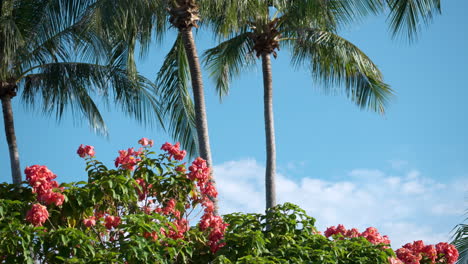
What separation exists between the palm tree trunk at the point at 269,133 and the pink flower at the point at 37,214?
6.88 metres

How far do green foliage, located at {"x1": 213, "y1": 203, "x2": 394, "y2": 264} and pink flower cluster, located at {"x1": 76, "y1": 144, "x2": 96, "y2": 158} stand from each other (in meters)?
1.70

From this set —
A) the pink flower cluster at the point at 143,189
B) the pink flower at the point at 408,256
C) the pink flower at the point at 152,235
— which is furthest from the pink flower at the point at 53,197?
the pink flower at the point at 408,256

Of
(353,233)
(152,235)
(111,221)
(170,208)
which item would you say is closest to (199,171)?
(170,208)

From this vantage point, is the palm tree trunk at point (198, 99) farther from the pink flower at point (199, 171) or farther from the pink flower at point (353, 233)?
the pink flower at point (199, 171)

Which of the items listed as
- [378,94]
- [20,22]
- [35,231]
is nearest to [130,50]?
[20,22]

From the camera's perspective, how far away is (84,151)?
7348 mm

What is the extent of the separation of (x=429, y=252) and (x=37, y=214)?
207 inches

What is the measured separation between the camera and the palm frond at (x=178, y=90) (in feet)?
46.2

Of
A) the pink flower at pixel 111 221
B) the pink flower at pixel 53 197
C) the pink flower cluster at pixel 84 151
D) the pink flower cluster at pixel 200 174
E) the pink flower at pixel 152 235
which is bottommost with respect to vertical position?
the pink flower at pixel 152 235

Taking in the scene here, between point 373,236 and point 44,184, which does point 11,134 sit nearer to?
point 44,184

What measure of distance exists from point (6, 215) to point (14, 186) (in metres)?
0.78

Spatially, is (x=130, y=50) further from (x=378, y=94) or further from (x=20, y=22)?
(x=378, y=94)

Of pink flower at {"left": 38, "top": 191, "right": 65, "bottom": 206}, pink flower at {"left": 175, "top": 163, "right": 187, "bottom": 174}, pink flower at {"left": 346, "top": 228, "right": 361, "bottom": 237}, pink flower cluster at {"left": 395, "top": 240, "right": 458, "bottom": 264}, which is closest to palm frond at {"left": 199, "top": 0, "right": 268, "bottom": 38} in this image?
pink flower at {"left": 175, "top": 163, "right": 187, "bottom": 174}

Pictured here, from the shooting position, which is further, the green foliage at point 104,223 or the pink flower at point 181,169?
the pink flower at point 181,169
